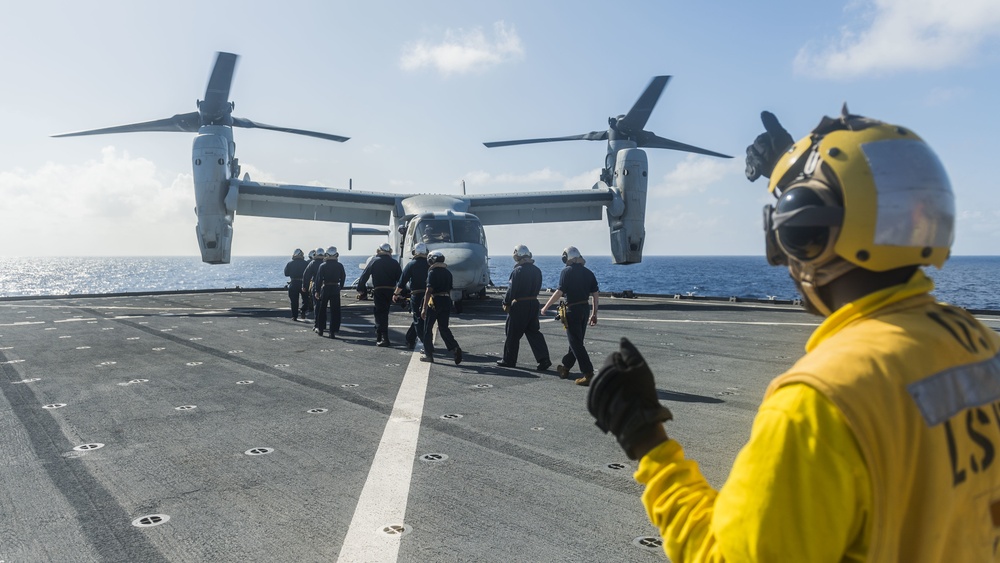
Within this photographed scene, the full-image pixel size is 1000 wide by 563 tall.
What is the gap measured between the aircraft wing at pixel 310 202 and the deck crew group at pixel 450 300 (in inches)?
388

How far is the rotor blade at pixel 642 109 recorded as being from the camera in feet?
86.2

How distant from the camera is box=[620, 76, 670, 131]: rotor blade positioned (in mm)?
26281

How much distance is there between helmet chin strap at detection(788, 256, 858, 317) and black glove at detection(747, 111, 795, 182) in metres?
0.51

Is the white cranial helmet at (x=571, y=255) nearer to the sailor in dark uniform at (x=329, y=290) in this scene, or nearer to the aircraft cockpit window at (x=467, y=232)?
the sailor in dark uniform at (x=329, y=290)

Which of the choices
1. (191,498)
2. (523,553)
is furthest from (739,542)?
(191,498)

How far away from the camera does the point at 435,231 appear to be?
776 inches

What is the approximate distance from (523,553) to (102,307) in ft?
74.6

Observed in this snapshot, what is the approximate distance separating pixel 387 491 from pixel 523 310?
572 centimetres

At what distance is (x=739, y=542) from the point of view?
54.7 inches

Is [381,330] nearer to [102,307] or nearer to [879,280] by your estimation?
[879,280]

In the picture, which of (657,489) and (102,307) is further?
(102,307)

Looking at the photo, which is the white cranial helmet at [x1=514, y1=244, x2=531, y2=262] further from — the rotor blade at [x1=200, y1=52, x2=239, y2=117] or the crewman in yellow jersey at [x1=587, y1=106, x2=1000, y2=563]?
the rotor blade at [x1=200, y1=52, x2=239, y2=117]

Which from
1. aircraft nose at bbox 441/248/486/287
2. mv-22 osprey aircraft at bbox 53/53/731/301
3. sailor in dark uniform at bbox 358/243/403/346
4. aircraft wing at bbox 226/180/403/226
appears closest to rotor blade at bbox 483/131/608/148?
mv-22 osprey aircraft at bbox 53/53/731/301

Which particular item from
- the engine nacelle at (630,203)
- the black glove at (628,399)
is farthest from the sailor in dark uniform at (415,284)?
the engine nacelle at (630,203)
